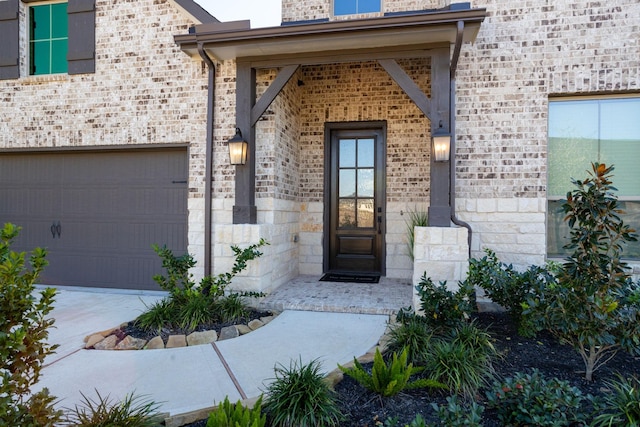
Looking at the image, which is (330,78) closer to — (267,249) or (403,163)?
(403,163)

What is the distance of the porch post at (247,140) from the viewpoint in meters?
5.02

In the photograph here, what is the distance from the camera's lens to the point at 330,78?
6367 mm

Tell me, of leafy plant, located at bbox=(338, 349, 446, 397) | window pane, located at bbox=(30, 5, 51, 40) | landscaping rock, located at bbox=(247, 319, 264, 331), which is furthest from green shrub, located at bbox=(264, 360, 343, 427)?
window pane, located at bbox=(30, 5, 51, 40)

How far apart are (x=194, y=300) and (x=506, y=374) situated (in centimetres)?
317

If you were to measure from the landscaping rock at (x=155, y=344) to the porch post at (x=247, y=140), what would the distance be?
5.93 feet

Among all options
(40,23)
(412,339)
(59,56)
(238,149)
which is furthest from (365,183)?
(40,23)

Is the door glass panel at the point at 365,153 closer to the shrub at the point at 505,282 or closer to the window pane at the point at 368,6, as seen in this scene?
the window pane at the point at 368,6

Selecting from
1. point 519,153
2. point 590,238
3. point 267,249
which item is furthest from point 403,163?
point 590,238

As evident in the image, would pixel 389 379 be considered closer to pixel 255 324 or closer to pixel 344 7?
pixel 255 324

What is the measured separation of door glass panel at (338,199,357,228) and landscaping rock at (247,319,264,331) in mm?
2768

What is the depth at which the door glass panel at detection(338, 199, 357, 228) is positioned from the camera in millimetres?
6562

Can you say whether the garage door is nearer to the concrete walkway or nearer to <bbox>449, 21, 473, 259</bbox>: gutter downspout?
the concrete walkway

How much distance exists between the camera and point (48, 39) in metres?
6.08

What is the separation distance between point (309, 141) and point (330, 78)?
1110 millimetres
